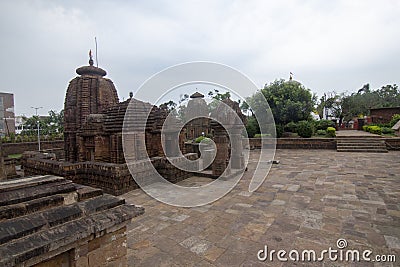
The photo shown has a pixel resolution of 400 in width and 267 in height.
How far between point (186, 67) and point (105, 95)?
5.68 metres

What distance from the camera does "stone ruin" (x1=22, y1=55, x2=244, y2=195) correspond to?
658cm

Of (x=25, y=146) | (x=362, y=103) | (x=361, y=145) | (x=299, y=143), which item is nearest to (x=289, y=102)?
(x=299, y=143)

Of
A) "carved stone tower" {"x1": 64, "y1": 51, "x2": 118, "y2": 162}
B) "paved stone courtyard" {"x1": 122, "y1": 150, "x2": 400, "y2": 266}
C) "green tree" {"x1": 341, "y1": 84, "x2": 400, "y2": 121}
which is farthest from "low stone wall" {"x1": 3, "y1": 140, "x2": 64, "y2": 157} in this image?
"green tree" {"x1": 341, "y1": 84, "x2": 400, "y2": 121}

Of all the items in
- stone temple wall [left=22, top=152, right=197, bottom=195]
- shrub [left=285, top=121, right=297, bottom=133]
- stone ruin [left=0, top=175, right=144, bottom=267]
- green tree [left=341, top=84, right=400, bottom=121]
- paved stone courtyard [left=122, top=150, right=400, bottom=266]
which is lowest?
paved stone courtyard [left=122, top=150, right=400, bottom=266]

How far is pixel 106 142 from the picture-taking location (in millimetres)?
7742

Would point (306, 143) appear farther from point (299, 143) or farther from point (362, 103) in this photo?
point (362, 103)

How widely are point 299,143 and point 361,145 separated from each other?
12.0ft

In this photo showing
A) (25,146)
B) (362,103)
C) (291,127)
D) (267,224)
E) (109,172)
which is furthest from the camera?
(362,103)

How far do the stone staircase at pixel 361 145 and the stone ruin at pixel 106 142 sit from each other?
31.4 feet

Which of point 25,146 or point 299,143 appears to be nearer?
point 299,143

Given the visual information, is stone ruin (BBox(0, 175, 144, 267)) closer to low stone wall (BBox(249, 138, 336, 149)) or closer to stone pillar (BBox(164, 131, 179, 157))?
stone pillar (BBox(164, 131, 179, 157))

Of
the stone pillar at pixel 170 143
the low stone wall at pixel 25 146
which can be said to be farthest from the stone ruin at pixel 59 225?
the low stone wall at pixel 25 146

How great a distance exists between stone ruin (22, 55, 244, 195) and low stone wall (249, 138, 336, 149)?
9379 mm

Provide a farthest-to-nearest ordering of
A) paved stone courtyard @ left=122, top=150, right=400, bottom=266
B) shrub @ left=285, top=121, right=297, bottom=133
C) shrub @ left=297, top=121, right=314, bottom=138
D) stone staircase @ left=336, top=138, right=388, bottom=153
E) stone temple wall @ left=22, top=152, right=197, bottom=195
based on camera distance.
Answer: shrub @ left=285, top=121, right=297, bottom=133 → shrub @ left=297, top=121, right=314, bottom=138 → stone staircase @ left=336, top=138, right=388, bottom=153 → stone temple wall @ left=22, top=152, right=197, bottom=195 → paved stone courtyard @ left=122, top=150, right=400, bottom=266
